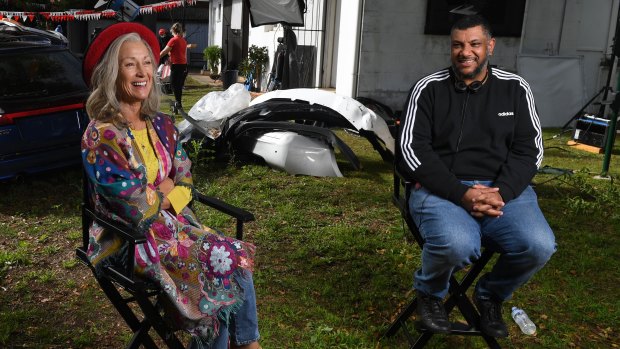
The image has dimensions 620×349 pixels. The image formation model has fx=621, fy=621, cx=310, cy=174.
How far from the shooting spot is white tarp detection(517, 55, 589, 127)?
12594 mm

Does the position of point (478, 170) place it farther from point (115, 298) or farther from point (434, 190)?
point (115, 298)

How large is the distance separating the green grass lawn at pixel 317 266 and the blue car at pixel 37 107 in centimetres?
41

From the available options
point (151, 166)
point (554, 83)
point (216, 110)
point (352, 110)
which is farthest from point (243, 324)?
point (554, 83)

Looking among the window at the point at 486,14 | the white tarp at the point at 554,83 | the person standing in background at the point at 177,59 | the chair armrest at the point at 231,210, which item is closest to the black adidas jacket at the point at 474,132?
the chair armrest at the point at 231,210

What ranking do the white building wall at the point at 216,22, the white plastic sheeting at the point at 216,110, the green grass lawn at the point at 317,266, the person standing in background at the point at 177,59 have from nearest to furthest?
the green grass lawn at the point at 317,266 < the white plastic sheeting at the point at 216,110 < the person standing in background at the point at 177,59 < the white building wall at the point at 216,22

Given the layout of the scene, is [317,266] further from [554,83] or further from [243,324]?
[554,83]

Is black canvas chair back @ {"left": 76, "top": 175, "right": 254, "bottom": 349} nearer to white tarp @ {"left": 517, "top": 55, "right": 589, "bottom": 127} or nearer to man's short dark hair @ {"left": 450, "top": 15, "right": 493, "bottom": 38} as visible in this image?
man's short dark hair @ {"left": 450, "top": 15, "right": 493, "bottom": 38}

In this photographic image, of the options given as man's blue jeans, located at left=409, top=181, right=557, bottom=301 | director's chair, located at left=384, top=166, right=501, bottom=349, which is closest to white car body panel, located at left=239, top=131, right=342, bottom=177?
director's chair, located at left=384, top=166, right=501, bottom=349

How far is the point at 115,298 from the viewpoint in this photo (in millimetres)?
2771

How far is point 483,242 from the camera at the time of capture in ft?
10.6

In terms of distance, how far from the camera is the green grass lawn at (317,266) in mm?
3770

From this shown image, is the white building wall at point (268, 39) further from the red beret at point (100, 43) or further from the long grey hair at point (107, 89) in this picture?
the long grey hair at point (107, 89)

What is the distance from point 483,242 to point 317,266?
1787 millimetres

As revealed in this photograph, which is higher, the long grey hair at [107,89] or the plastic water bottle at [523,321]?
the long grey hair at [107,89]
